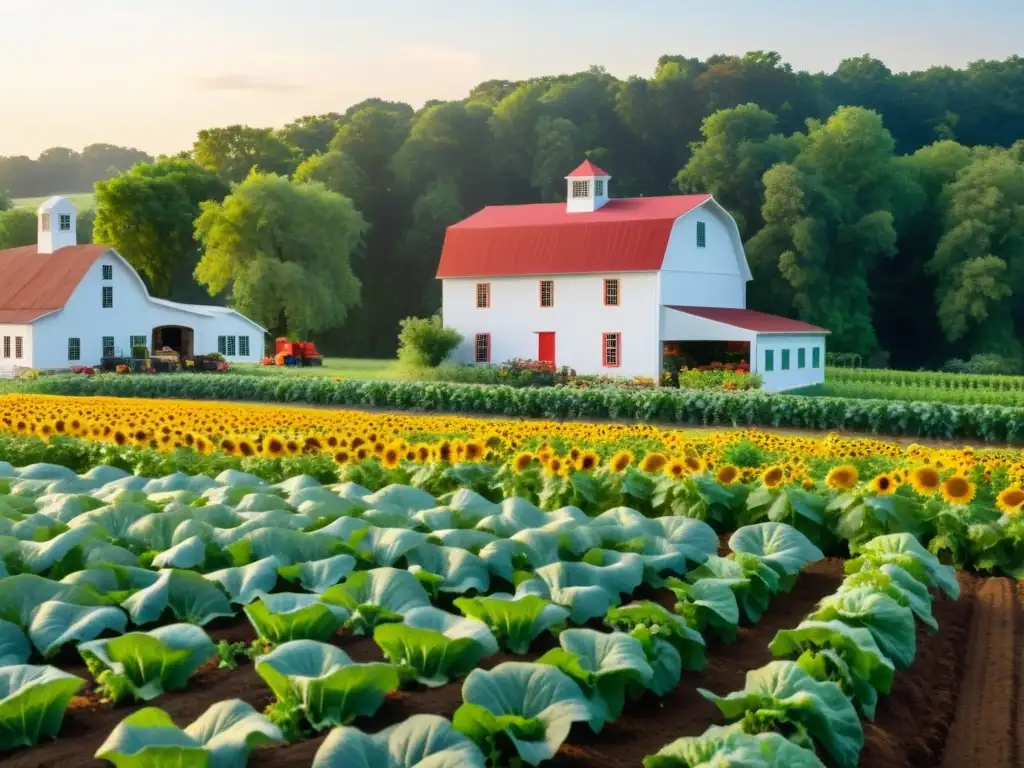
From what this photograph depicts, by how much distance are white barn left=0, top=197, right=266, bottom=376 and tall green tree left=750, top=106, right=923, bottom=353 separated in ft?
72.8

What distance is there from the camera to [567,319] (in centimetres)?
3816

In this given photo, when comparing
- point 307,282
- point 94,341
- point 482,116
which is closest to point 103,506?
point 94,341

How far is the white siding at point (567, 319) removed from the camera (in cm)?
3697

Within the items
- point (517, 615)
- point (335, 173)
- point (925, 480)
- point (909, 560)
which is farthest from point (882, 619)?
point (335, 173)

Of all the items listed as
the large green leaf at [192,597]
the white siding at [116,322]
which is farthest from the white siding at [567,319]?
the large green leaf at [192,597]

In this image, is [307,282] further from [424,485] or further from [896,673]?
[896,673]

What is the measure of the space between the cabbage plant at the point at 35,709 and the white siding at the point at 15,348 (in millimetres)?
43245

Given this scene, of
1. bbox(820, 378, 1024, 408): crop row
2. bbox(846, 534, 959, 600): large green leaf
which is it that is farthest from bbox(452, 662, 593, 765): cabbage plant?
bbox(820, 378, 1024, 408): crop row

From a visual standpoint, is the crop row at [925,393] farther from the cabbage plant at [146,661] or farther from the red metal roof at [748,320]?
the cabbage plant at [146,661]

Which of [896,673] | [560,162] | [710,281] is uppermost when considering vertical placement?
[560,162]

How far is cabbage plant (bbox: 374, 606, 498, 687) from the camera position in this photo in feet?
18.0

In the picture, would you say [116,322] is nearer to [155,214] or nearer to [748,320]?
[155,214]

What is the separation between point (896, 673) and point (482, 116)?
6596 cm

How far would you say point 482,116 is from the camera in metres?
70.2
